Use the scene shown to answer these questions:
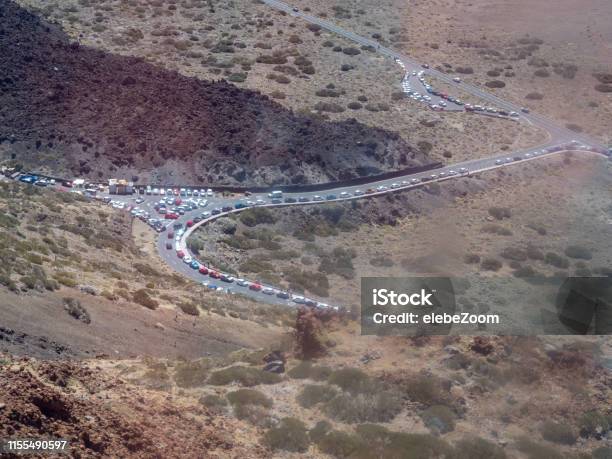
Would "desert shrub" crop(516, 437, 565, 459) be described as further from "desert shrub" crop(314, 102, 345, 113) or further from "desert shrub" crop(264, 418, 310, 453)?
"desert shrub" crop(314, 102, 345, 113)

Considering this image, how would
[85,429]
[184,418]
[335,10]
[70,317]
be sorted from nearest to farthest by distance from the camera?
[85,429], [184,418], [70,317], [335,10]

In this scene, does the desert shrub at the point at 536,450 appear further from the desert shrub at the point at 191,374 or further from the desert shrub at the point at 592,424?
the desert shrub at the point at 191,374

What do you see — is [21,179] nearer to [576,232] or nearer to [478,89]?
[576,232]

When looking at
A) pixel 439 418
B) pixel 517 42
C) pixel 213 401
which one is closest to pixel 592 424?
pixel 439 418

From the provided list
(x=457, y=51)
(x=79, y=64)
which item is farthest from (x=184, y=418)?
(x=457, y=51)

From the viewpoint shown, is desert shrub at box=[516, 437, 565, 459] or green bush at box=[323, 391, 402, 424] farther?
green bush at box=[323, 391, 402, 424]

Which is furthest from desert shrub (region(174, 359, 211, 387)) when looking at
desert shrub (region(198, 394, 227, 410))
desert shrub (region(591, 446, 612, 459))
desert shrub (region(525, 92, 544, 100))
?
desert shrub (region(525, 92, 544, 100))
